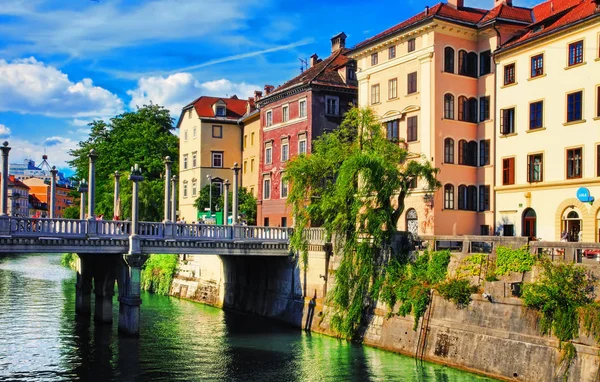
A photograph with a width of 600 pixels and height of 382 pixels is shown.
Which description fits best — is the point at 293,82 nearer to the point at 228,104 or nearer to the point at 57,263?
the point at 228,104

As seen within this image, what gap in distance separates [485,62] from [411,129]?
6.75 m

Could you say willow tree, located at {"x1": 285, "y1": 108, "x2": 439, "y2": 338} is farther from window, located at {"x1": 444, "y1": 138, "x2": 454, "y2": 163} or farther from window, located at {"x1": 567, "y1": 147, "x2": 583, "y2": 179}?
window, located at {"x1": 567, "y1": 147, "x2": 583, "y2": 179}

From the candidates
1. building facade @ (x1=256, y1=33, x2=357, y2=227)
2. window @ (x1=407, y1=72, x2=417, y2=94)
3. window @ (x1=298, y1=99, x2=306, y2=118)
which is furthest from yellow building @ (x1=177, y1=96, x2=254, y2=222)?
window @ (x1=407, y1=72, x2=417, y2=94)

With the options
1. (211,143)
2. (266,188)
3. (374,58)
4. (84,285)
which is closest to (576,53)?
(374,58)

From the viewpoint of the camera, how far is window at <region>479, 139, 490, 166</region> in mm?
49344

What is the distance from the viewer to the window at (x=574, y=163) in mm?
41812

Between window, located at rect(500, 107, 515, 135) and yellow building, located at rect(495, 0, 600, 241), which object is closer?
yellow building, located at rect(495, 0, 600, 241)

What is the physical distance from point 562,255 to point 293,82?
40.2 meters

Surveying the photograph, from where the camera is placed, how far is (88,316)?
49.3m

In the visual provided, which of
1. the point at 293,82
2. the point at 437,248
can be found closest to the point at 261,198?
the point at 293,82

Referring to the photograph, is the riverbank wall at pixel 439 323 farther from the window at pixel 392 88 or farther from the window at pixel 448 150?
the window at pixel 392 88

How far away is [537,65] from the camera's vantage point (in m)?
45.0

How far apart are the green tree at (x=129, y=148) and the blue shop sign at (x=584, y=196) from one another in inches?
2070

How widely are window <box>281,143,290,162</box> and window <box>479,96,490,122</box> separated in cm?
2131
